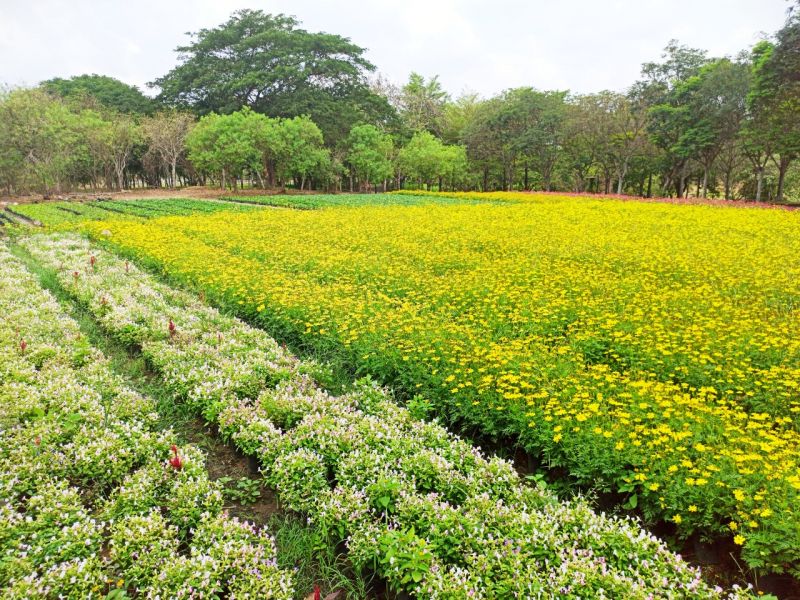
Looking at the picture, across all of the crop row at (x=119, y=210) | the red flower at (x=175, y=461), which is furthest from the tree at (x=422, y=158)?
the red flower at (x=175, y=461)

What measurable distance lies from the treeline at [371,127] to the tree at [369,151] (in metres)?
0.20

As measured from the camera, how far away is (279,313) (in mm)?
8492

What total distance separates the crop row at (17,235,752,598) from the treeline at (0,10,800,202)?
113 ft

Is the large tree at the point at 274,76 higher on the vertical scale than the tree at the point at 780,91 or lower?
higher

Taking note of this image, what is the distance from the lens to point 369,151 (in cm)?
5419

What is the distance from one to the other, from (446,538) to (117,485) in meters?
3.22

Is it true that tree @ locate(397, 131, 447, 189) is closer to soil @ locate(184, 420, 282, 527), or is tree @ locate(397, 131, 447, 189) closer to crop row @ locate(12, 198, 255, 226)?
crop row @ locate(12, 198, 255, 226)

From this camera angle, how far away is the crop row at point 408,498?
3045 mm

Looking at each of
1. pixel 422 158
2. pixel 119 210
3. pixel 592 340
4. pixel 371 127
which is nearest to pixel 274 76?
pixel 371 127

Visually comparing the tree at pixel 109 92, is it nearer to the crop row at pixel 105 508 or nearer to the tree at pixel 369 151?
the tree at pixel 369 151

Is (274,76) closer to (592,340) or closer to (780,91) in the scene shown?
(780,91)

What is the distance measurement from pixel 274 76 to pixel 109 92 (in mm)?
A: 25323

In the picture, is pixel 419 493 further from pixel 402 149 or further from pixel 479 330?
pixel 402 149

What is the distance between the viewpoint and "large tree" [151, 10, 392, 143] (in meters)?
56.5
